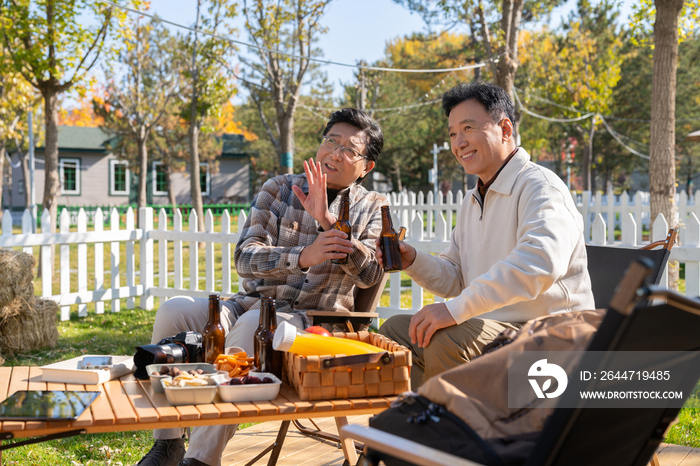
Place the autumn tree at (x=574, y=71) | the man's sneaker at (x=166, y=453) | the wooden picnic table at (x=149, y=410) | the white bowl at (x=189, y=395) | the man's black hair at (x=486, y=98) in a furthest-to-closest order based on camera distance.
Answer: the autumn tree at (x=574, y=71)
the man's black hair at (x=486, y=98)
the man's sneaker at (x=166, y=453)
the white bowl at (x=189, y=395)
the wooden picnic table at (x=149, y=410)

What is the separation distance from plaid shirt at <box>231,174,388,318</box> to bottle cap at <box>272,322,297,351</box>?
93cm

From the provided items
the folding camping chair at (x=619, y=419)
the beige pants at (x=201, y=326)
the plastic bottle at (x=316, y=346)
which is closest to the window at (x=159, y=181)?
the beige pants at (x=201, y=326)

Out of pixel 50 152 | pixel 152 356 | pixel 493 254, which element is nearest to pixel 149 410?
pixel 152 356

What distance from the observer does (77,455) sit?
126 inches

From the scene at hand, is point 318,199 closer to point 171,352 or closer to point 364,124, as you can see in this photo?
point 364,124

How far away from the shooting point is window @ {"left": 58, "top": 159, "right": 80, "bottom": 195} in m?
29.4

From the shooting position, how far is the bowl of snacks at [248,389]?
183 cm

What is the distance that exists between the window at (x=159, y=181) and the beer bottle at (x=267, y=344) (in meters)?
30.2

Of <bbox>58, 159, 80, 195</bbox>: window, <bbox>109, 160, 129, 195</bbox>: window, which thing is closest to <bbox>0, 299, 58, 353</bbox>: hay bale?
<bbox>58, 159, 80, 195</bbox>: window

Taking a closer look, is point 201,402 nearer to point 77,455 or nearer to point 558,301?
point 558,301

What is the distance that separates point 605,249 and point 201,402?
6.95 ft

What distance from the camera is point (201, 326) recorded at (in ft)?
9.59

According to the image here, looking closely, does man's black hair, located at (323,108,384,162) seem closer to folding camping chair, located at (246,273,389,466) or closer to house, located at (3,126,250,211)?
folding camping chair, located at (246,273,389,466)

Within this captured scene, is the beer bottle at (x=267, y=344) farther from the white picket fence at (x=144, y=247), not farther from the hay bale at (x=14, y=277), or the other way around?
the hay bale at (x=14, y=277)
